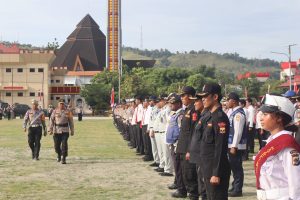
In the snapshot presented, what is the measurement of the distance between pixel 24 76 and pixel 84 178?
80991 millimetres

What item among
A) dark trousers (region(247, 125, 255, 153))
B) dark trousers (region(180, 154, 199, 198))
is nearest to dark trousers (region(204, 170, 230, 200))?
dark trousers (region(180, 154, 199, 198))

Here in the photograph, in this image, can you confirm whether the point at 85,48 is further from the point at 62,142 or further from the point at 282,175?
the point at 282,175

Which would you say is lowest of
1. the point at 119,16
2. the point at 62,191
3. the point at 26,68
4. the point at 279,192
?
the point at 62,191

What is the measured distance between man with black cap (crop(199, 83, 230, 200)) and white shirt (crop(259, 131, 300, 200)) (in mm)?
2151

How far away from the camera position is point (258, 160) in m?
4.75

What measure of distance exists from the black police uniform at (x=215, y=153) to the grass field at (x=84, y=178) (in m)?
3.81

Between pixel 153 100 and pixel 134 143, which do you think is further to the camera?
pixel 134 143

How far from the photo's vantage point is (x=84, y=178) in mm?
13789

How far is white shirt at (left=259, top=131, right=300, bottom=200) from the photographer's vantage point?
4465 millimetres

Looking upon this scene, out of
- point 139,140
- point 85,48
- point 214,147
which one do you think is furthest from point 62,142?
point 85,48

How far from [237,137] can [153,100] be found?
21.3 ft

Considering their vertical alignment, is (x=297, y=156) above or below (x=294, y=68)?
below

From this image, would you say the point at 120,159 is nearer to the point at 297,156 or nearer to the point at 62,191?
the point at 62,191

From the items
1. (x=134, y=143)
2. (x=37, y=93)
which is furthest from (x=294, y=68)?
(x=134, y=143)
